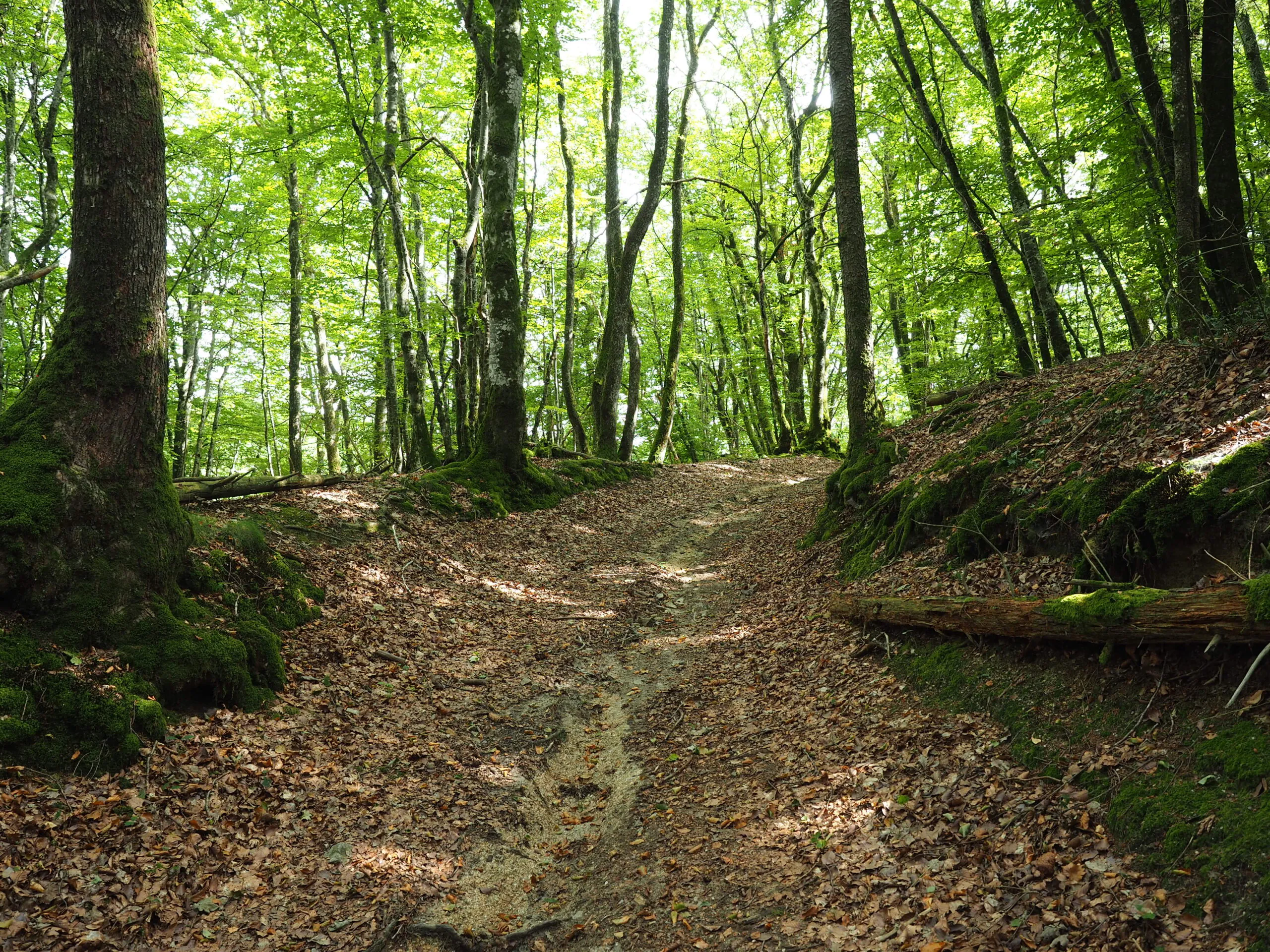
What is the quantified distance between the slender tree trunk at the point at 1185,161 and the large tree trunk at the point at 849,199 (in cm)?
383

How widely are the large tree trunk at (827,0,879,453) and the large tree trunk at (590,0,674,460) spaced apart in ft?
25.1

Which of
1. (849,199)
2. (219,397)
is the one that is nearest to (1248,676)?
(849,199)

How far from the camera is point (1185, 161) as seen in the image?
630 cm

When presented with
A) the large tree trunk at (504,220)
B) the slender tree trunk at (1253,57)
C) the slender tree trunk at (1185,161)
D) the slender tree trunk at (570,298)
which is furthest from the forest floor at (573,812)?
the slender tree trunk at (570,298)

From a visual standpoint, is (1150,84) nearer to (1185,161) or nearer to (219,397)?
(1185,161)

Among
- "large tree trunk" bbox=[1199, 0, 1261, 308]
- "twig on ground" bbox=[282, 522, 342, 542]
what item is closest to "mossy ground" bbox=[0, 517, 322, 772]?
"twig on ground" bbox=[282, 522, 342, 542]

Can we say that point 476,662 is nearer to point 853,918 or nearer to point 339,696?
point 339,696

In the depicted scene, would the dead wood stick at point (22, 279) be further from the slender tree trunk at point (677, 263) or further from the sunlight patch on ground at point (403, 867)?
the slender tree trunk at point (677, 263)

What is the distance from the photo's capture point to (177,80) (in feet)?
57.6

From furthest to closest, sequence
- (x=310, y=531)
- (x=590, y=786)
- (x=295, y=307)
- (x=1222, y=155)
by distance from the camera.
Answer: (x=295, y=307) → (x=310, y=531) → (x=1222, y=155) → (x=590, y=786)

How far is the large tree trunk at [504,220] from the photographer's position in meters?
12.2

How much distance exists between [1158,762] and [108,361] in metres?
7.87

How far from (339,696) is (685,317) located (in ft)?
96.3

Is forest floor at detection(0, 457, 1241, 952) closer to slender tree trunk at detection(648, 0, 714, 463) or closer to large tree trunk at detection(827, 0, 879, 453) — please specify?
large tree trunk at detection(827, 0, 879, 453)
